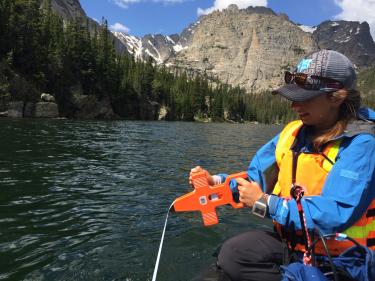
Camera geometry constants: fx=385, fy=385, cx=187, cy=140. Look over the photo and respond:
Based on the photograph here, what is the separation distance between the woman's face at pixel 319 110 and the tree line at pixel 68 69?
53.4 meters

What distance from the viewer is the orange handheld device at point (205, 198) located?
4289 millimetres

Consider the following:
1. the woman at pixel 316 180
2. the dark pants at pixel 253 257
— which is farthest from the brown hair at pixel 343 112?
the dark pants at pixel 253 257

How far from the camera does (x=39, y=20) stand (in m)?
72.0

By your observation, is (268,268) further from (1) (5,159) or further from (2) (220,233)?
(1) (5,159)

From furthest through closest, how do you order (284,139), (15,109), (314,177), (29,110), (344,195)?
(29,110) → (15,109) → (284,139) → (314,177) → (344,195)

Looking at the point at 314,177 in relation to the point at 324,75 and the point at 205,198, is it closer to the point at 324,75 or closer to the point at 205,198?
the point at 324,75

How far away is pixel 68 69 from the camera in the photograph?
249 ft

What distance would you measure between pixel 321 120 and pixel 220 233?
5422 millimetres

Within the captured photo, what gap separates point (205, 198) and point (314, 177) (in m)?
1.26

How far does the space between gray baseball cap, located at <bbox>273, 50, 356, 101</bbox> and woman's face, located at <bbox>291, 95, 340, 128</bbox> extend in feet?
0.31

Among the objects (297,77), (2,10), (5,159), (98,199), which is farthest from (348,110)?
(2,10)

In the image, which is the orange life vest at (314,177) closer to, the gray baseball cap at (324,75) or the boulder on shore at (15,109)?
the gray baseball cap at (324,75)

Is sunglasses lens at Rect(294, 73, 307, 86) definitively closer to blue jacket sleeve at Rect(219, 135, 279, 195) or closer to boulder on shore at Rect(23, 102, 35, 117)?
blue jacket sleeve at Rect(219, 135, 279, 195)

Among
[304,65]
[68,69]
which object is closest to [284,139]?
[304,65]
